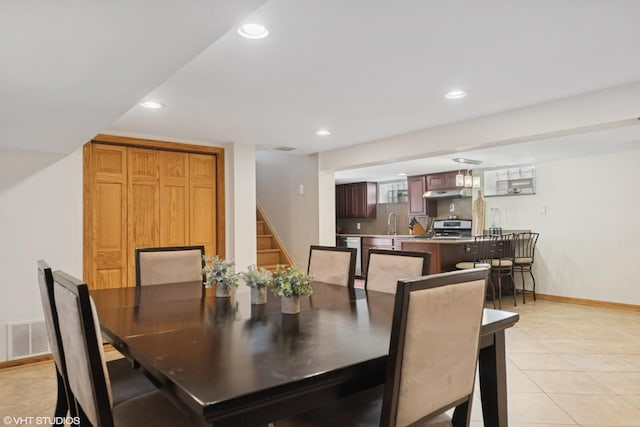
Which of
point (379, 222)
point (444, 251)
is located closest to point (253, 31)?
point (444, 251)

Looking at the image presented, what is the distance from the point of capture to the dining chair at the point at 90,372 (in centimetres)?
118

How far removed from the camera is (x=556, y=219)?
601 cm

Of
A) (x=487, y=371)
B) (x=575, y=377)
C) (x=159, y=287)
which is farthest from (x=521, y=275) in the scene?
(x=159, y=287)

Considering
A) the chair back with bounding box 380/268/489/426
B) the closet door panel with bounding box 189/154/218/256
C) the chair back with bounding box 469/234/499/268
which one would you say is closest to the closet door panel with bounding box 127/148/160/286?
the closet door panel with bounding box 189/154/218/256

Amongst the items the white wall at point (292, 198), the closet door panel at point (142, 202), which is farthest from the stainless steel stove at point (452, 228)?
the closet door panel at point (142, 202)

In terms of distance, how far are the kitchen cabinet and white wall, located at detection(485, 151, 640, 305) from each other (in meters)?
1.70

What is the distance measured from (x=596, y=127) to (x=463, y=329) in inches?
105

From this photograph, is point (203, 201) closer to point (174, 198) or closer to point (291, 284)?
point (174, 198)

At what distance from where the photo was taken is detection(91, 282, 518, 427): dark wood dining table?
3.38 feet

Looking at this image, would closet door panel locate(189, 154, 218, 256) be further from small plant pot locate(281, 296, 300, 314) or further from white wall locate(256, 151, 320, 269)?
small plant pot locate(281, 296, 300, 314)

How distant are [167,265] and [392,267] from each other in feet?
5.40

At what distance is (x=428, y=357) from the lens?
49.0 inches

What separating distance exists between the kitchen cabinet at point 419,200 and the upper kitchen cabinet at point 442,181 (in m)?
0.14

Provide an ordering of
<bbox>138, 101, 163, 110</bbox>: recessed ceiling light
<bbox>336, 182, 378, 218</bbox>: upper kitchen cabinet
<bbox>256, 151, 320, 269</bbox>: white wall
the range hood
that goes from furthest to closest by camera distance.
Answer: <bbox>336, 182, 378, 218</bbox>: upper kitchen cabinet, the range hood, <bbox>256, 151, 320, 269</bbox>: white wall, <bbox>138, 101, 163, 110</bbox>: recessed ceiling light
